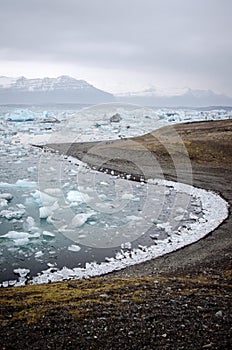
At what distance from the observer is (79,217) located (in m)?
10.8

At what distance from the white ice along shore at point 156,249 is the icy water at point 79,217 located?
0.10m

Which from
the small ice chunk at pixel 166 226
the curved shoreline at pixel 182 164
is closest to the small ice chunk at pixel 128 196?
the small ice chunk at pixel 166 226

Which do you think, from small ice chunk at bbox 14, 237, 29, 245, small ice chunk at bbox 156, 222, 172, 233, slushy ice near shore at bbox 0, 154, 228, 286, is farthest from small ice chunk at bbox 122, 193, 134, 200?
small ice chunk at bbox 14, 237, 29, 245

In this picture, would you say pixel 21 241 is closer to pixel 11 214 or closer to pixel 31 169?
pixel 11 214

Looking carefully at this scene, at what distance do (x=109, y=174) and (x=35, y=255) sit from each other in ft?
34.0

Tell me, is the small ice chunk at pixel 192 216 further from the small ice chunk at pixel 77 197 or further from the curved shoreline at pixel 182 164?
the small ice chunk at pixel 77 197

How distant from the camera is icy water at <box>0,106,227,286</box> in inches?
337

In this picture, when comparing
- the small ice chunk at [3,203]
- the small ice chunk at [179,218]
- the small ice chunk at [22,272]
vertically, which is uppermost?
the small ice chunk at [3,203]

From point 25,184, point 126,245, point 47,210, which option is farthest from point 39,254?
point 25,184

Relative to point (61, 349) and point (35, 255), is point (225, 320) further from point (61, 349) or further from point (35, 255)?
point (35, 255)

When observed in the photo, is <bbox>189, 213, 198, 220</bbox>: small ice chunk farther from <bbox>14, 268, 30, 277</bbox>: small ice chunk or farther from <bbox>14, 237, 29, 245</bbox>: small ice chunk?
<bbox>14, 268, 30, 277</bbox>: small ice chunk

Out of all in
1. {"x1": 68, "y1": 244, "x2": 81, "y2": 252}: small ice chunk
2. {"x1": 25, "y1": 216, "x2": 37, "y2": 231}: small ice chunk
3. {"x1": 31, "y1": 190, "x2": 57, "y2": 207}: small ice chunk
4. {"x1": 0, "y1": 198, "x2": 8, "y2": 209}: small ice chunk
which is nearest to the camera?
{"x1": 68, "y1": 244, "x2": 81, "y2": 252}: small ice chunk

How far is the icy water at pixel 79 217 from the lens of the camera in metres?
8.55

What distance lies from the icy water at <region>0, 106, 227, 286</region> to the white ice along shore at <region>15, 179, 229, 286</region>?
0.31 ft
